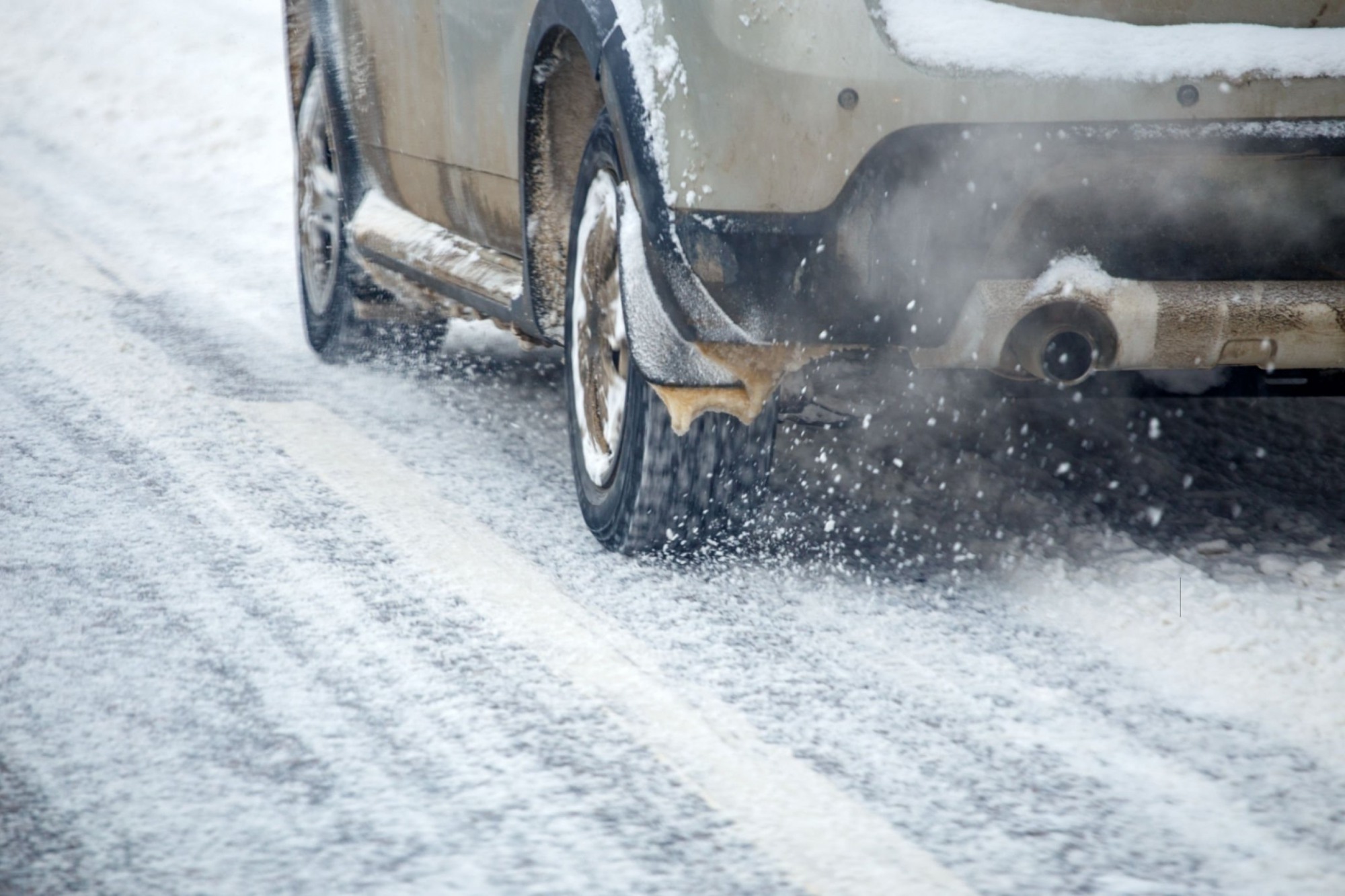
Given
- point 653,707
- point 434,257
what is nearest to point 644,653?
point 653,707

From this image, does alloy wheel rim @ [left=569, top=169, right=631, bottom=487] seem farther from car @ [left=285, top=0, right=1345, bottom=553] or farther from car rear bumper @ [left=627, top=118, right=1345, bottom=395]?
car rear bumper @ [left=627, top=118, right=1345, bottom=395]

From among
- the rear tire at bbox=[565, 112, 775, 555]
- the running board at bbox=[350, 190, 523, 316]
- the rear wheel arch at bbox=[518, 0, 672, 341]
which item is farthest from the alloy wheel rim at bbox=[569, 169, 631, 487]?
the running board at bbox=[350, 190, 523, 316]

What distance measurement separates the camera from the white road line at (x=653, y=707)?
204 cm

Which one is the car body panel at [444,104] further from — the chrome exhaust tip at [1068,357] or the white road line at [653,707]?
the chrome exhaust tip at [1068,357]

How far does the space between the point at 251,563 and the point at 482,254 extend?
3.89 feet

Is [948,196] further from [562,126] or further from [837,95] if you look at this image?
[562,126]

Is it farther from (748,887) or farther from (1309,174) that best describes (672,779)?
(1309,174)

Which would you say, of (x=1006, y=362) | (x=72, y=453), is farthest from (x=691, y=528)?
(x=72, y=453)

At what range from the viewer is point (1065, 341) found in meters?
2.69

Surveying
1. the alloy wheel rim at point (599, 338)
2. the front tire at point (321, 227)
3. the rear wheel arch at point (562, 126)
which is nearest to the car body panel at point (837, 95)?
the rear wheel arch at point (562, 126)

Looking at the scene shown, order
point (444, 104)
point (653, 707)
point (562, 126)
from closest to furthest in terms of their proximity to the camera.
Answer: point (653, 707), point (562, 126), point (444, 104)

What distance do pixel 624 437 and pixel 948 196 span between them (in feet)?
2.89

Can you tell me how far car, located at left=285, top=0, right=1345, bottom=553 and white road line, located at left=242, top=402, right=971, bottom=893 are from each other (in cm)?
35

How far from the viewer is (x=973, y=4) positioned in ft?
8.38
